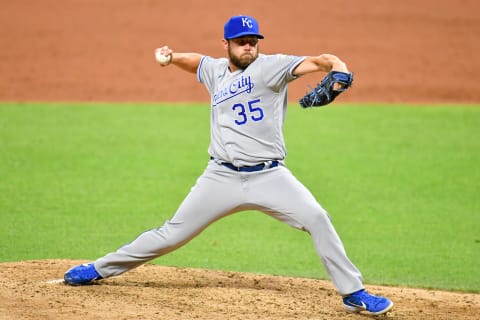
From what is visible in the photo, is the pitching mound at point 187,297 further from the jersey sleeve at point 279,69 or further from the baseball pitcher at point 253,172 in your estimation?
the jersey sleeve at point 279,69

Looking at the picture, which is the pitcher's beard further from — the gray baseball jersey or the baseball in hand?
the baseball in hand

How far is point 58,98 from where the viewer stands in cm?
1425


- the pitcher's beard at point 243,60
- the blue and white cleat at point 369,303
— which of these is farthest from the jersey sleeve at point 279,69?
the blue and white cleat at point 369,303

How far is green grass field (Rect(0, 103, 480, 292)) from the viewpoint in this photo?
791 cm

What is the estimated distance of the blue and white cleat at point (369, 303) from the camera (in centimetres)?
570

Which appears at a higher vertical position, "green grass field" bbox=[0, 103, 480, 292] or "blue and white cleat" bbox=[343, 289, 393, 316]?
"green grass field" bbox=[0, 103, 480, 292]

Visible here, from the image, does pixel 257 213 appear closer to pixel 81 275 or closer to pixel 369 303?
pixel 81 275

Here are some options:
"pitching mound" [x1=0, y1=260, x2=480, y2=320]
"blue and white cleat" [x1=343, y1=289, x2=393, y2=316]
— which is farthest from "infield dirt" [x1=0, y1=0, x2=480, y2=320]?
"blue and white cleat" [x1=343, y1=289, x2=393, y2=316]

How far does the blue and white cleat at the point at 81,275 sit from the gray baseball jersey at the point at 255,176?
484 mm

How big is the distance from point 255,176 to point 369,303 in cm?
112

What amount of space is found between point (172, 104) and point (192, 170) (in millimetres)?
3669

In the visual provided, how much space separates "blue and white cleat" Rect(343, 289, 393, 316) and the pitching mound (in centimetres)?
14

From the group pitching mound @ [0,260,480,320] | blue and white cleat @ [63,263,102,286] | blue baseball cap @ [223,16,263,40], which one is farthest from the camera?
blue and white cleat @ [63,263,102,286]

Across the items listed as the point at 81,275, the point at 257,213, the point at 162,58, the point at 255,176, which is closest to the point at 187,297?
the point at 81,275
